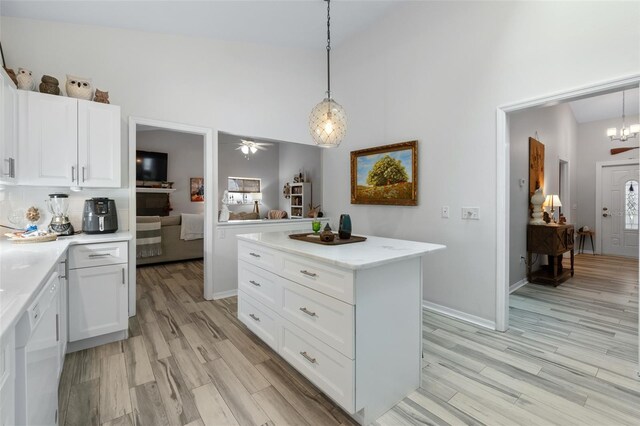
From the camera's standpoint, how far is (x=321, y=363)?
175cm

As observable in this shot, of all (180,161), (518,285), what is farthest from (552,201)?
(180,161)

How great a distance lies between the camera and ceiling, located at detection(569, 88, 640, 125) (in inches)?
219

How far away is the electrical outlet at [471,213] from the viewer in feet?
9.49

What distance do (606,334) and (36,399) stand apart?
4.04 metres

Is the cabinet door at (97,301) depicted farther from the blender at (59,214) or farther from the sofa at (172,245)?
the sofa at (172,245)

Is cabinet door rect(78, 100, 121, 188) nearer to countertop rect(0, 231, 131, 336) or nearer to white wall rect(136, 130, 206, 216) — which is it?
countertop rect(0, 231, 131, 336)

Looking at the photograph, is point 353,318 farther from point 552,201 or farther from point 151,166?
point 151,166

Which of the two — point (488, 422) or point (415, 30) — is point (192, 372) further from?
point (415, 30)

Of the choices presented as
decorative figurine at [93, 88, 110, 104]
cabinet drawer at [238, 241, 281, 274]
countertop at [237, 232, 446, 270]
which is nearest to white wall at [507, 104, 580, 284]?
countertop at [237, 232, 446, 270]

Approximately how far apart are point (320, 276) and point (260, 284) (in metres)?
0.85

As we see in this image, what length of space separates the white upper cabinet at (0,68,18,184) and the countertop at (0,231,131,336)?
21.5 inches

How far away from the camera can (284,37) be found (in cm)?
397

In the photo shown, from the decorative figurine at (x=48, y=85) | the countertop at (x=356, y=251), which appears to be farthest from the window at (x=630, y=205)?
the decorative figurine at (x=48, y=85)

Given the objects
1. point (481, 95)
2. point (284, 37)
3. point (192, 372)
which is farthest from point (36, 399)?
point (284, 37)
